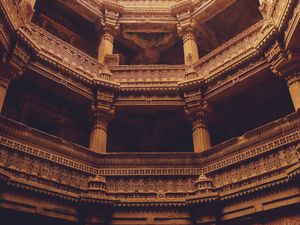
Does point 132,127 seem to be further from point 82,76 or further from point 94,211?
point 94,211

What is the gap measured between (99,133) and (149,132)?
141 inches

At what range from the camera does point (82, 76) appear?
12.3 metres

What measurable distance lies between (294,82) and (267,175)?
10.4 ft

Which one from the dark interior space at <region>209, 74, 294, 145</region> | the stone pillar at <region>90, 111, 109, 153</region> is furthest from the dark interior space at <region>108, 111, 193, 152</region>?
the stone pillar at <region>90, 111, 109, 153</region>

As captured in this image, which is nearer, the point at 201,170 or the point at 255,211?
the point at 255,211

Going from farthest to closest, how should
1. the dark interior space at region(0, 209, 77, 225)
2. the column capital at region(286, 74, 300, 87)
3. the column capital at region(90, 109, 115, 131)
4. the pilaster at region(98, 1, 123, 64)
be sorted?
the pilaster at region(98, 1, 123, 64) < the column capital at region(90, 109, 115, 131) < the column capital at region(286, 74, 300, 87) < the dark interior space at region(0, 209, 77, 225)

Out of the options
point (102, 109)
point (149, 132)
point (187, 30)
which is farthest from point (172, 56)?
point (102, 109)

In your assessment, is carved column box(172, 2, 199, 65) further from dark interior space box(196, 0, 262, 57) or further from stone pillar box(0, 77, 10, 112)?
stone pillar box(0, 77, 10, 112)

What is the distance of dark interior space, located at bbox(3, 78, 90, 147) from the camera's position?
12.3 m

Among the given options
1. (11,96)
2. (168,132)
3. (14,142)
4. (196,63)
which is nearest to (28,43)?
(11,96)

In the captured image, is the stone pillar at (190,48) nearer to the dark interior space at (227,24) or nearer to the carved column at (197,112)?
the dark interior space at (227,24)

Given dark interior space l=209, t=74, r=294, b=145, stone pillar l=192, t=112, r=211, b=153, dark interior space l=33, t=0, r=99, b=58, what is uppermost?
dark interior space l=33, t=0, r=99, b=58

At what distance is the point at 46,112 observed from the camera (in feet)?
42.5

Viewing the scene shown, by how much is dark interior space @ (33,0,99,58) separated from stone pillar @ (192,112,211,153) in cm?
670
